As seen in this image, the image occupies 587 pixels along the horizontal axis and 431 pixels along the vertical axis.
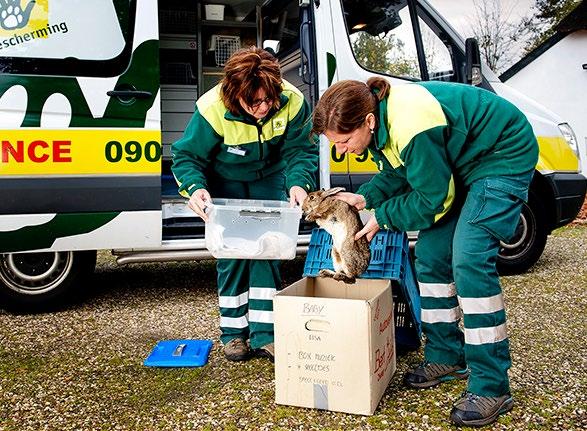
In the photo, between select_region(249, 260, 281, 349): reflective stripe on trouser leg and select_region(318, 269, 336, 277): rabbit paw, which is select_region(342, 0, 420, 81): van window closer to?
select_region(249, 260, 281, 349): reflective stripe on trouser leg

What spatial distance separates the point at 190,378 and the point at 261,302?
53cm

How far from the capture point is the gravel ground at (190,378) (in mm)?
2541

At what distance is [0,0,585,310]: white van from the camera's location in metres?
3.77

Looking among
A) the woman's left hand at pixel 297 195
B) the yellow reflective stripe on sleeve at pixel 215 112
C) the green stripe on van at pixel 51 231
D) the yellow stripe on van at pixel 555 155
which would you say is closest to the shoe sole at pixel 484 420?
the woman's left hand at pixel 297 195

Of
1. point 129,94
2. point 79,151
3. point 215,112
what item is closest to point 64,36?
point 129,94

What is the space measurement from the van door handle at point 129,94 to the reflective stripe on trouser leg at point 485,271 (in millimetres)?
2353

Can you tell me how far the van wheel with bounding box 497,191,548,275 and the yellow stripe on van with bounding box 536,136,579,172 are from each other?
27 centimetres

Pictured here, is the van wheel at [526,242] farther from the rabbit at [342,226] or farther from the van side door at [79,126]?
the van side door at [79,126]

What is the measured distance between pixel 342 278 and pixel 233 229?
61 cm

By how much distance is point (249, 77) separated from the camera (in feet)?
9.06

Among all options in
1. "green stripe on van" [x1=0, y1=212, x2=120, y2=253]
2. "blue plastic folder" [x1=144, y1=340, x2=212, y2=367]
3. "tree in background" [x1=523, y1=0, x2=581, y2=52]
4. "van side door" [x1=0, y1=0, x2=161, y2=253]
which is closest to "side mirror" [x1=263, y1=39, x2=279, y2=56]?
"van side door" [x1=0, y1=0, x2=161, y2=253]

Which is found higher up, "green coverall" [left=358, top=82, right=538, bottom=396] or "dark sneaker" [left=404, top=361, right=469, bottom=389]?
"green coverall" [left=358, top=82, right=538, bottom=396]

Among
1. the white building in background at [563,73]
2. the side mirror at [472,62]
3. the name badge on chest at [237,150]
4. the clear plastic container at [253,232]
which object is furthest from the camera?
the white building in background at [563,73]

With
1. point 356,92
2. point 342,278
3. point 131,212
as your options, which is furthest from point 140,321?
point 356,92
